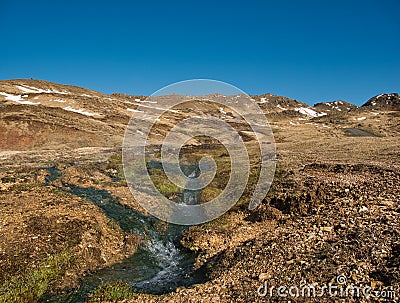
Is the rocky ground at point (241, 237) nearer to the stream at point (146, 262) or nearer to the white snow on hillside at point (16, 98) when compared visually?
the stream at point (146, 262)

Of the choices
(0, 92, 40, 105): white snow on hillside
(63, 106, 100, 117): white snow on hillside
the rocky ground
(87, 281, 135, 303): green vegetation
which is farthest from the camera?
(0, 92, 40, 105): white snow on hillside

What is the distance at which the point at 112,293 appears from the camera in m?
12.4

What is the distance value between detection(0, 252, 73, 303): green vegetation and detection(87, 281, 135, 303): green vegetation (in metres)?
2.28

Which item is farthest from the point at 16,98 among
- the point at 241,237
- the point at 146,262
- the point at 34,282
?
the point at 241,237

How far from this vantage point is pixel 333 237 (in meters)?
13.7

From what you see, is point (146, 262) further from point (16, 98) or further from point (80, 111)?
point (16, 98)

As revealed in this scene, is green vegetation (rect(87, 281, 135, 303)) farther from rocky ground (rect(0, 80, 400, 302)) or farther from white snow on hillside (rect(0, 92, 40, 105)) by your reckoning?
white snow on hillside (rect(0, 92, 40, 105))

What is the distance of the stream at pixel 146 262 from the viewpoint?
1381 centimetres

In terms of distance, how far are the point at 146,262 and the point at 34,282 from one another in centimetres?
558

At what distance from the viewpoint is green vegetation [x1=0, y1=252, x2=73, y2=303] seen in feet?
39.9

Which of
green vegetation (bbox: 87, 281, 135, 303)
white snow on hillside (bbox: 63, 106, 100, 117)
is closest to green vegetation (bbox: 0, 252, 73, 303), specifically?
green vegetation (bbox: 87, 281, 135, 303)

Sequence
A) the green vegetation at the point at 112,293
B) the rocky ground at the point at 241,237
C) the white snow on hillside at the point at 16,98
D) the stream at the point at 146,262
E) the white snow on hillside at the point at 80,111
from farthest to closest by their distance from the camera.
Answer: the white snow on hillside at the point at 16,98, the white snow on hillside at the point at 80,111, the stream at the point at 146,262, the green vegetation at the point at 112,293, the rocky ground at the point at 241,237

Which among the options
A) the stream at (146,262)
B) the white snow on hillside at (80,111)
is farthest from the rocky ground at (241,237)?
the white snow on hillside at (80,111)

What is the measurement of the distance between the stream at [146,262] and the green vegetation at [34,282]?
0.56m
